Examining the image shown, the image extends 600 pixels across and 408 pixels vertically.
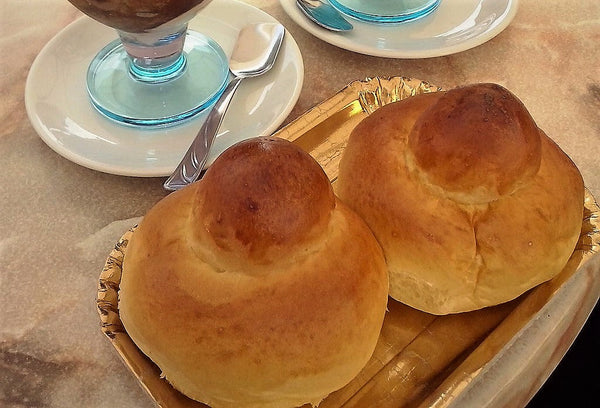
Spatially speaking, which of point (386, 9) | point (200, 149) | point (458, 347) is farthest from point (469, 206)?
point (386, 9)

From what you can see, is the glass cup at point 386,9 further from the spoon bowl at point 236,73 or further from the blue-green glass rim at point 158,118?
the blue-green glass rim at point 158,118

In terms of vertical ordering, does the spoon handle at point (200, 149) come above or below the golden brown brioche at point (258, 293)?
below

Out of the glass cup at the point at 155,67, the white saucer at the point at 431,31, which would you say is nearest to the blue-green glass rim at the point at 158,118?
the glass cup at the point at 155,67

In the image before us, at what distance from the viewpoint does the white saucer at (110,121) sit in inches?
33.0

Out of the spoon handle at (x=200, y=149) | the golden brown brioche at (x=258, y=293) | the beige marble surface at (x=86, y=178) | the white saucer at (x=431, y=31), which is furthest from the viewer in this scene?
the white saucer at (x=431, y=31)

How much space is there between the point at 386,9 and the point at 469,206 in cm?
59

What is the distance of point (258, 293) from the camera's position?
55 centimetres

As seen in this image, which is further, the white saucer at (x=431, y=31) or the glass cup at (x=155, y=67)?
the white saucer at (x=431, y=31)

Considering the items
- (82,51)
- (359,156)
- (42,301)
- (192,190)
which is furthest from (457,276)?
(82,51)

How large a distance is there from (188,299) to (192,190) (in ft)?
0.42

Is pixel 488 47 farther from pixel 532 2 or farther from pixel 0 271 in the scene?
pixel 0 271

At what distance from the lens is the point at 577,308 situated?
77 centimetres

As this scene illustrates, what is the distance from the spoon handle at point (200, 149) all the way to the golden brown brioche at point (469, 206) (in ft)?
0.82

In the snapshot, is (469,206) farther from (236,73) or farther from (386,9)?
(386,9)
